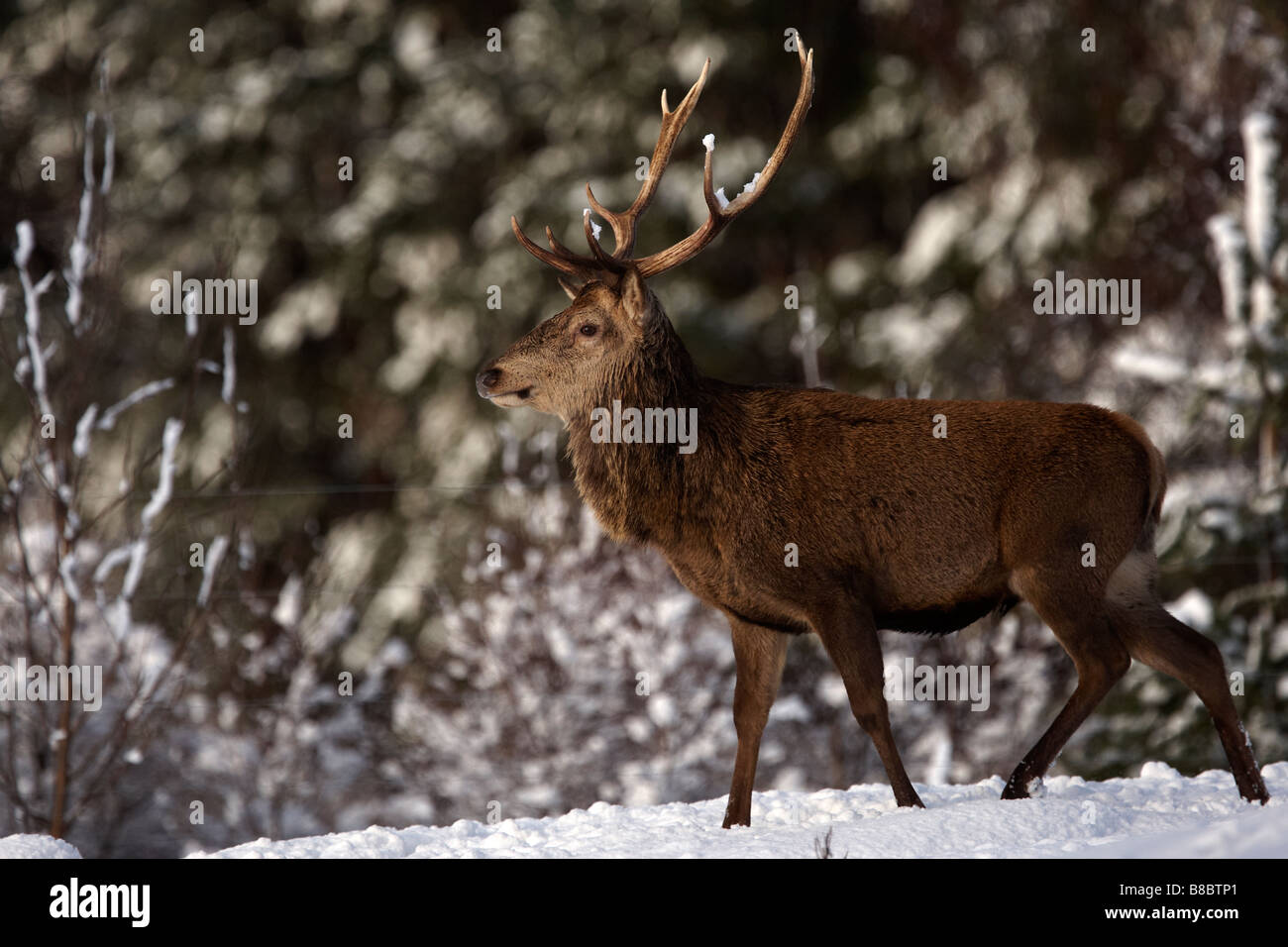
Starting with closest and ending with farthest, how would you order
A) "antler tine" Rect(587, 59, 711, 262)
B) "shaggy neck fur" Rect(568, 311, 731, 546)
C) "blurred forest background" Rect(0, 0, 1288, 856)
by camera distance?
"shaggy neck fur" Rect(568, 311, 731, 546), "antler tine" Rect(587, 59, 711, 262), "blurred forest background" Rect(0, 0, 1288, 856)

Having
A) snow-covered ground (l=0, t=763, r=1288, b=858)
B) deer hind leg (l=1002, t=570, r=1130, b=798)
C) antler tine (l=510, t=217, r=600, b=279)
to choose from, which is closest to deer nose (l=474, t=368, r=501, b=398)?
antler tine (l=510, t=217, r=600, b=279)

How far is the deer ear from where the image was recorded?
5965 mm

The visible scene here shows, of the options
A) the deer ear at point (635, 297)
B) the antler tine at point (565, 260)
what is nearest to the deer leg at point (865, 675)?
the deer ear at point (635, 297)

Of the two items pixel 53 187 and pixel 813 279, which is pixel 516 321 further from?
pixel 53 187

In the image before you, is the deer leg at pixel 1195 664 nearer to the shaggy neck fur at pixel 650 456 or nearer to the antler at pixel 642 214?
the shaggy neck fur at pixel 650 456

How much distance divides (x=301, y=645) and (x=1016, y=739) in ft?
16.8

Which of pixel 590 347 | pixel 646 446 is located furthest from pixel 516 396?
pixel 646 446

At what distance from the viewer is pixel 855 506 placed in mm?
5730

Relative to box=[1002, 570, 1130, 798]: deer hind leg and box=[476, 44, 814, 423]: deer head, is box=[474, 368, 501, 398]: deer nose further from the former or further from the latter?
box=[1002, 570, 1130, 798]: deer hind leg

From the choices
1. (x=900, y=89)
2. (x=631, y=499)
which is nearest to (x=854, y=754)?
(x=631, y=499)

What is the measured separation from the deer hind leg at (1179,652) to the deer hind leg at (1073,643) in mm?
216

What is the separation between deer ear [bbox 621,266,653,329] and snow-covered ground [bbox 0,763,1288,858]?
193cm

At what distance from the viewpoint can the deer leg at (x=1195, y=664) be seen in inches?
228

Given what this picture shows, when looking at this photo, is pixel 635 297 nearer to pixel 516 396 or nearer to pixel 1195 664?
pixel 516 396
